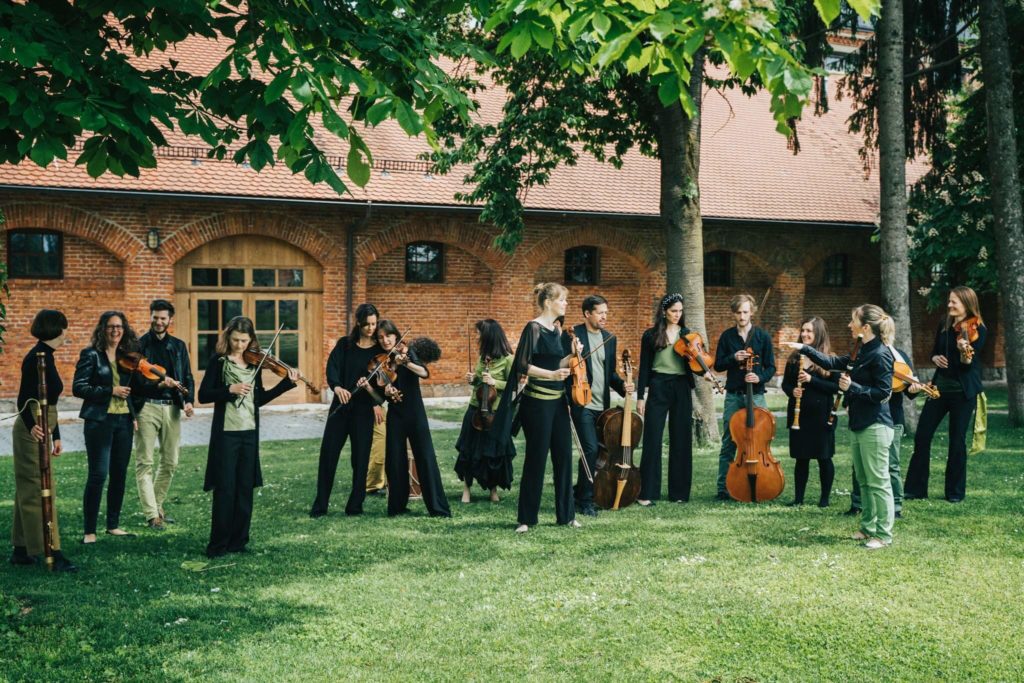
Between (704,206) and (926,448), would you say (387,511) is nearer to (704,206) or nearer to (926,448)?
(926,448)

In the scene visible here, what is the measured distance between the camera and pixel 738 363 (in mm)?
9039

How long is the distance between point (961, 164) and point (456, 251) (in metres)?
11.1

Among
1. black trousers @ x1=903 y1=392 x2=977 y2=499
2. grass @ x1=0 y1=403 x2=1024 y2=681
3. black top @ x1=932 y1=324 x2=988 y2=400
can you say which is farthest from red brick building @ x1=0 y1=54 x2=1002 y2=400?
black top @ x1=932 y1=324 x2=988 y2=400

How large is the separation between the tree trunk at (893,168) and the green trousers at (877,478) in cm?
656

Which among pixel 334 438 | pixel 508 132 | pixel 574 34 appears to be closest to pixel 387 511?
pixel 334 438

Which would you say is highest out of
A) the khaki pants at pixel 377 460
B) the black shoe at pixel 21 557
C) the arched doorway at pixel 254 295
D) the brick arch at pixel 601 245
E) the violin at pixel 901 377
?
the brick arch at pixel 601 245

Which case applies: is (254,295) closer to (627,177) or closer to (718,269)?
(627,177)

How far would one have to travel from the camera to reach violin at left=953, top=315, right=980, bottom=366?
870cm

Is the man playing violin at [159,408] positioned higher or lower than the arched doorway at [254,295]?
lower

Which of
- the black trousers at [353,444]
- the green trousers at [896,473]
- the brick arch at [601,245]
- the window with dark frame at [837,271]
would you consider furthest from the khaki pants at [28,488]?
the window with dark frame at [837,271]

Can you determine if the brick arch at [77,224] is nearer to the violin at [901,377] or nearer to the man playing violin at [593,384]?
the man playing violin at [593,384]

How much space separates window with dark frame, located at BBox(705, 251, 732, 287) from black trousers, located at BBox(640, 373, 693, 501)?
15.7 m

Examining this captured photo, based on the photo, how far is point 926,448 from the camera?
8945 mm

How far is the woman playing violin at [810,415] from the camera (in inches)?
330
